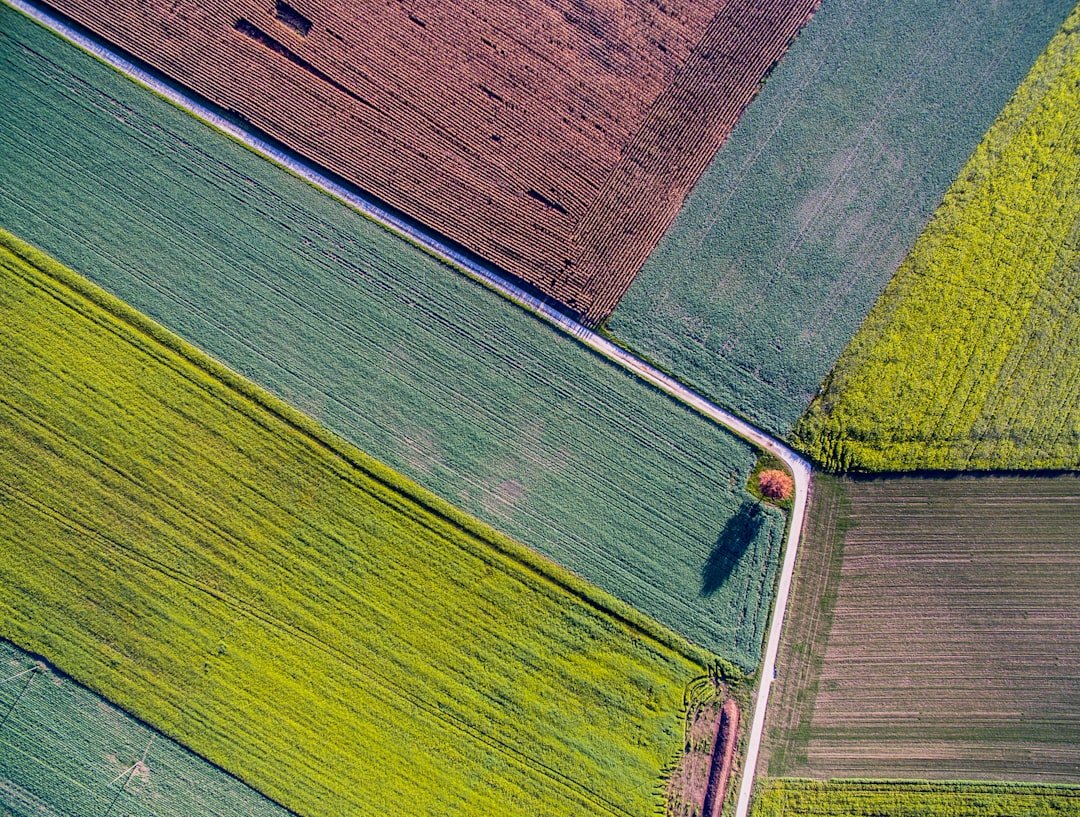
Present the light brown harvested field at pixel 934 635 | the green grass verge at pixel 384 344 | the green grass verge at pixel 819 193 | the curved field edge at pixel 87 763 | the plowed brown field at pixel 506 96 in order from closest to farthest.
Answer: the curved field edge at pixel 87 763, the green grass verge at pixel 384 344, the light brown harvested field at pixel 934 635, the green grass verge at pixel 819 193, the plowed brown field at pixel 506 96

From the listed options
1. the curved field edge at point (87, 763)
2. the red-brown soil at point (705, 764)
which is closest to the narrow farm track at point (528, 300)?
the red-brown soil at point (705, 764)

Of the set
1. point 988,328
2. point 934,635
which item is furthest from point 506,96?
point 934,635

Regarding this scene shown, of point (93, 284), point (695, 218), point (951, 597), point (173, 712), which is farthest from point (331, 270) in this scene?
point (951, 597)

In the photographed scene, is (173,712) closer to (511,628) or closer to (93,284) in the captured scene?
(511,628)

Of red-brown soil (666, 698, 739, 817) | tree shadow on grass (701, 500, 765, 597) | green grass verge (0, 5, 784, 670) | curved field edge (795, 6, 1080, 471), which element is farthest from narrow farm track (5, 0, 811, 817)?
curved field edge (795, 6, 1080, 471)

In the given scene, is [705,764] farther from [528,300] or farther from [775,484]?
[528,300]

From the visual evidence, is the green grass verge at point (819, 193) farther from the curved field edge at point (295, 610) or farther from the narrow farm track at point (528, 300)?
the curved field edge at point (295, 610)
